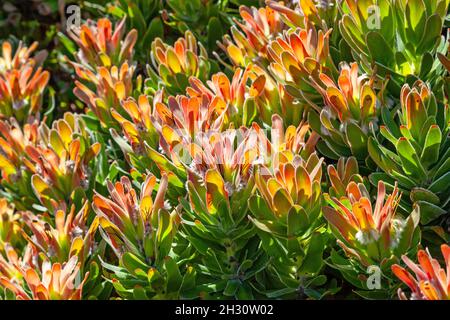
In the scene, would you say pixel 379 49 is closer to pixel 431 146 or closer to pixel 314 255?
pixel 431 146

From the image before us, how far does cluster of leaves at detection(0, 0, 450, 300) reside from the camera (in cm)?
175

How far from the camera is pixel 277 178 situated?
1762 millimetres

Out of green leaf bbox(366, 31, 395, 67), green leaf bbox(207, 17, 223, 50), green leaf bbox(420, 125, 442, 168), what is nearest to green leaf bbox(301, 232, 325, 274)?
green leaf bbox(420, 125, 442, 168)

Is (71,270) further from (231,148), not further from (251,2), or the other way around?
(251,2)

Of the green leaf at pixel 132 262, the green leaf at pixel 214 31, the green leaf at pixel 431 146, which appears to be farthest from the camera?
the green leaf at pixel 214 31

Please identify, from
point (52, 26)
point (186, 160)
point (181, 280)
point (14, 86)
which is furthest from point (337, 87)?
point (52, 26)

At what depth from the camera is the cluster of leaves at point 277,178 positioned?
68.9 inches

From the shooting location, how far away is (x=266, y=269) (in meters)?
1.98

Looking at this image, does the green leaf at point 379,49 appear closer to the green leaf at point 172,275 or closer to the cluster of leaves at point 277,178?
the cluster of leaves at point 277,178

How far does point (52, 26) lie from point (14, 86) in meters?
0.87

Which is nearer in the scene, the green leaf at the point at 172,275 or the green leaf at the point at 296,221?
the green leaf at the point at 296,221

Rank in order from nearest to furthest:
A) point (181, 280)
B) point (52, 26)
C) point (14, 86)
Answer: point (181, 280) → point (14, 86) → point (52, 26)

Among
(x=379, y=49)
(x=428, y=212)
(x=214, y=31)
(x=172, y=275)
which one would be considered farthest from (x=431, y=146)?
(x=214, y=31)

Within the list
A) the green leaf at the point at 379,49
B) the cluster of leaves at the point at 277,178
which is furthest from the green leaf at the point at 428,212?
the green leaf at the point at 379,49
